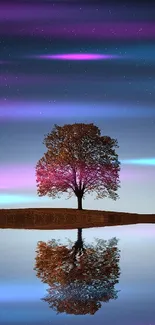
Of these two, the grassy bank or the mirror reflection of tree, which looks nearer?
the mirror reflection of tree

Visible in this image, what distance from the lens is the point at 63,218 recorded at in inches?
2891

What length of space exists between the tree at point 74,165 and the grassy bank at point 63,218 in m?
2.84

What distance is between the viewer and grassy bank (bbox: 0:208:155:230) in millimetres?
72025

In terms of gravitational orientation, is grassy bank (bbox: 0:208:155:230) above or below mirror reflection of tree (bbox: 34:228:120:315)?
above

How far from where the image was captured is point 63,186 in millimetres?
77812

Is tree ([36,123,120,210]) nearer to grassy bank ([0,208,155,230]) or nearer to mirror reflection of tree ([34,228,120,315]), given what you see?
grassy bank ([0,208,155,230])

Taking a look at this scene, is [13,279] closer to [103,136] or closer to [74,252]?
[74,252]

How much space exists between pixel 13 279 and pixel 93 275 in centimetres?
294

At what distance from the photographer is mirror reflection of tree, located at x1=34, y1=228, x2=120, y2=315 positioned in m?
17.9

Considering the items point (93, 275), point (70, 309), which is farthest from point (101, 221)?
point (70, 309)

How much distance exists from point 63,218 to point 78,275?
4936 centimetres

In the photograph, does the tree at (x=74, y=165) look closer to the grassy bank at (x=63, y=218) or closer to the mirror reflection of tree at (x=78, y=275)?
the grassy bank at (x=63, y=218)

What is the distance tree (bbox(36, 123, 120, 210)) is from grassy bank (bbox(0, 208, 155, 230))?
2.84 metres

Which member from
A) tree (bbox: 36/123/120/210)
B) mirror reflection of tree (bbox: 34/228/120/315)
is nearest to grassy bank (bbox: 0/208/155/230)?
tree (bbox: 36/123/120/210)
